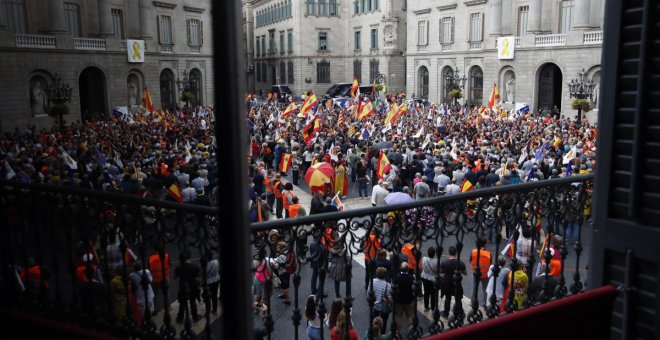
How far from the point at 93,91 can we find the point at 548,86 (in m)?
34.7

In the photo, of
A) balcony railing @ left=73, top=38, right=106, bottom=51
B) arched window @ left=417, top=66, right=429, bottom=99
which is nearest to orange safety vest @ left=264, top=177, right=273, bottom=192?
balcony railing @ left=73, top=38, right=106, bottom=51

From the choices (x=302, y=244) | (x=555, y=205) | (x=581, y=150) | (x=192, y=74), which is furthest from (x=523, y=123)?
(x=192, y=74)

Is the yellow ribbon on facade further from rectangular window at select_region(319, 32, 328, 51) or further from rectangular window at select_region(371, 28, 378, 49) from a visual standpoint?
rectangular window at select_region(319, 32, 328, 51)

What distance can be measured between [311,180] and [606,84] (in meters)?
10.5

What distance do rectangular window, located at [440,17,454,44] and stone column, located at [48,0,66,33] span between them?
3363 cm

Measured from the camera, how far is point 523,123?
95.3 ft

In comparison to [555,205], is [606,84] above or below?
above

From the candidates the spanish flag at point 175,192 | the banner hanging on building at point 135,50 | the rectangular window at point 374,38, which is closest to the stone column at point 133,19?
the banner hanging on building at point 135,50

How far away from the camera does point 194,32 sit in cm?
5288

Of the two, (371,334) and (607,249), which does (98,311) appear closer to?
(371,334)

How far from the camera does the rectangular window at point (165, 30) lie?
48719 mm

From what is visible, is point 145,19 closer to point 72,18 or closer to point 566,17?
point 72,18

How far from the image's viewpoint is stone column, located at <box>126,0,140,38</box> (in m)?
45.2

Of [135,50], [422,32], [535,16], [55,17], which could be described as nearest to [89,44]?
[55,17]
